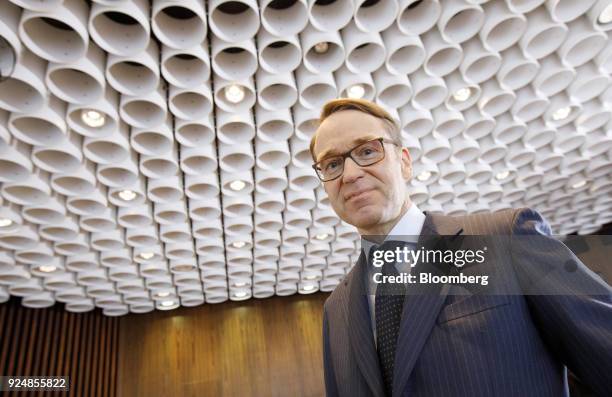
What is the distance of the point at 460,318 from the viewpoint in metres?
0.76

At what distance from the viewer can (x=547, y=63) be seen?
339 cm

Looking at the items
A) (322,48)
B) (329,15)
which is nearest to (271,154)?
(322,48)

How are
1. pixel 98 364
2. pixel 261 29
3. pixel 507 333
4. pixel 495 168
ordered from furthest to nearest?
pixel 98 364
pixel 495 168
pixel 261 29
pixel 507 333

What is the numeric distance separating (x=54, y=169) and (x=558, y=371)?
3679 mm

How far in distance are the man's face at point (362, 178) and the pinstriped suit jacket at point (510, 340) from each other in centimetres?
22

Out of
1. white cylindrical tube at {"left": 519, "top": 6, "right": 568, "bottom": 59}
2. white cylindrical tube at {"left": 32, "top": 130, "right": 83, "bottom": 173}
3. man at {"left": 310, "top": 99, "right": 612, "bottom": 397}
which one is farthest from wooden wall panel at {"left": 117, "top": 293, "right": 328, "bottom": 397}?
man at {"left": 310, "top": 99, "right": 612, "bottom": 397}

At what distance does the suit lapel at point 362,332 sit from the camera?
807mm

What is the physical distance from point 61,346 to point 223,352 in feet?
8.38

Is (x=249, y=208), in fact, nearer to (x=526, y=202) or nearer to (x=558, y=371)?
(x=558, y=371)

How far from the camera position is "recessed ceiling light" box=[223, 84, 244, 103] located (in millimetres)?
2936

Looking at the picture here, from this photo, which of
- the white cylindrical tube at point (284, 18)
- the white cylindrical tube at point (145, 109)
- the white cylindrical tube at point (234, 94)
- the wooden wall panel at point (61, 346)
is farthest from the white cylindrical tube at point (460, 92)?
the wooden wall panel at point (61, 346)

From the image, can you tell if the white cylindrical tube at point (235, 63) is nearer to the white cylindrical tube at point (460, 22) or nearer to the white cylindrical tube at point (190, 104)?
the white cylindrical tube at point (190, 104)

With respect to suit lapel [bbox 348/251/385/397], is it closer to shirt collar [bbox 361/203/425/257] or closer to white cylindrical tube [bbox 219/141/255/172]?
shirt collar [bbox 361/203/425/257]

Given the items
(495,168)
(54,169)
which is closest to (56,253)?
(54,169)
